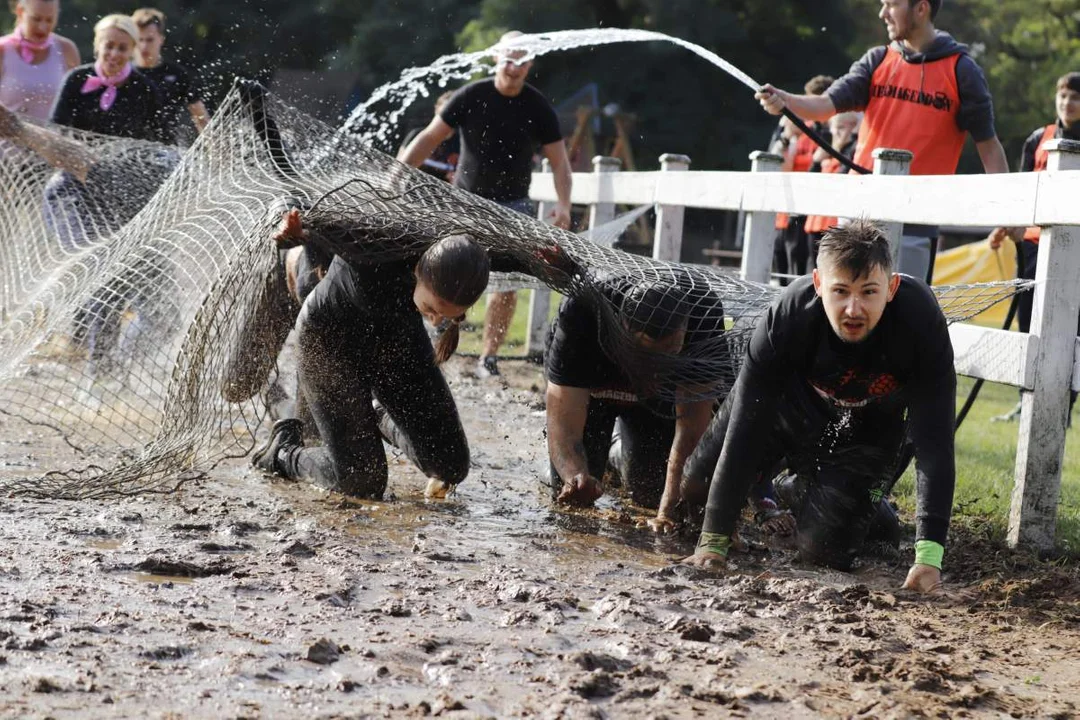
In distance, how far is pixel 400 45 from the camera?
26125 mm

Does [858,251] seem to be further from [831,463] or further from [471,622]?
[471,622]

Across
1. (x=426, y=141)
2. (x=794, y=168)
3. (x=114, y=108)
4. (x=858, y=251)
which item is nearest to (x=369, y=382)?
(x=858, y=251)

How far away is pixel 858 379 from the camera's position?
4582 millimetres

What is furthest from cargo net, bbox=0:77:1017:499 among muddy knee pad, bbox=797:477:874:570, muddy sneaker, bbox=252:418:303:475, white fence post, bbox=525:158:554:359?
white fence post, bbox=525:158:554:359

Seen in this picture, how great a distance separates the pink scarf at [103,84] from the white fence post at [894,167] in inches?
196

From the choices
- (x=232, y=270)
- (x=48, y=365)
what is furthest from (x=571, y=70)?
(x=232, y=270)

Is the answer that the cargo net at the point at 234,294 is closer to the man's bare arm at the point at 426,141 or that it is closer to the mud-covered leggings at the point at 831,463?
the mud-covered leggings at the point at 831,463

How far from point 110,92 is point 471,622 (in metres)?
6.05

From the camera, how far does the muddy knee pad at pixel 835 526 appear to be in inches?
189

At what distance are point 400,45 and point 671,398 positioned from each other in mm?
21727

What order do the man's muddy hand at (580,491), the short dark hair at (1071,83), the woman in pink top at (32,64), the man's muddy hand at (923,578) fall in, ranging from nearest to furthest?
the man's muddy hand at (923,578)
the man's muddy hand at (580,491)
the short dark hair at (1071,83)
the woman in pink top at (32,64)

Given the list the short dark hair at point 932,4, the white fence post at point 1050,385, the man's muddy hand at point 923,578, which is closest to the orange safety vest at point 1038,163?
the short dark hair at point 932,4

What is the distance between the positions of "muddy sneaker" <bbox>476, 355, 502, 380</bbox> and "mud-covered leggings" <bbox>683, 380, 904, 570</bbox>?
4.17 metres

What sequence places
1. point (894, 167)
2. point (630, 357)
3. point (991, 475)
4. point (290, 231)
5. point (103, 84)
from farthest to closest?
point (103, 84) → point (991, 475) → point (894, 167) → point (630, 357) → point (290, 231)
